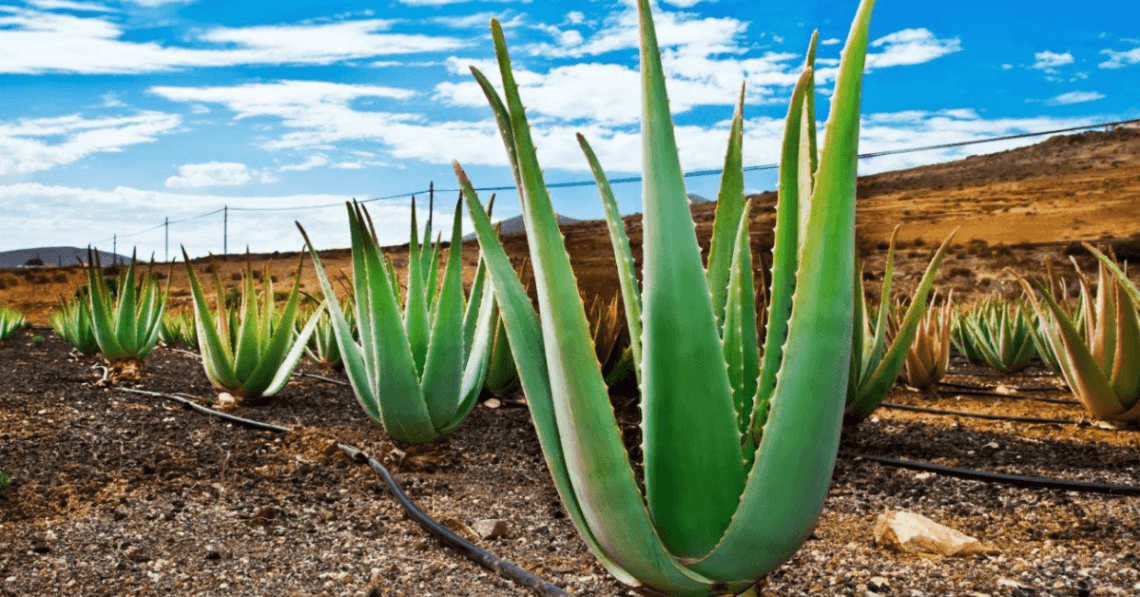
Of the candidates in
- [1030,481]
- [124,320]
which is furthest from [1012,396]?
[124,320]

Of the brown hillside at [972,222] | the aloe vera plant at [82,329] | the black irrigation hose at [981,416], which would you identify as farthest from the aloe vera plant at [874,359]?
the brown hillside at [972,222]

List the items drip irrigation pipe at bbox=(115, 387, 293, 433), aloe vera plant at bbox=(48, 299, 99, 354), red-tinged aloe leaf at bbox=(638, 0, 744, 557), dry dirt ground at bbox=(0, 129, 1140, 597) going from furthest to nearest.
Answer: aloe vera plant at bbox=(48, 299, 99, 354) → drip irrigation pipe at bbox=(115, 387, 293, 433) → dry dirt ground at bbox=(0, 129, 1140, 597) → red-tinged aloe leaf at bbox=(638, 0, 744, 557)

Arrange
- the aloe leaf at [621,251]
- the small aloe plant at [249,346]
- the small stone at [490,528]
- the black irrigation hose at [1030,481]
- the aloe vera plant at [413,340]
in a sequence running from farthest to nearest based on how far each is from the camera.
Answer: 1. the small aloe plant at [249,346]
2. the aloe vera plant at [413,340]
3. the black irrigation hose at [1030,481]
4. the small stone at [490,528]
5. the aloe leaf at [621,251]

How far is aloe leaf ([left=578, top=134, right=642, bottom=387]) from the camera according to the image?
3.41 feet

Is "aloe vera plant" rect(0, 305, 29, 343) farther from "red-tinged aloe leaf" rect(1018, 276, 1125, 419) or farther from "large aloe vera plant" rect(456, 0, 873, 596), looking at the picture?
"large aloe vera plant" rect(456, 0, 873, 596)

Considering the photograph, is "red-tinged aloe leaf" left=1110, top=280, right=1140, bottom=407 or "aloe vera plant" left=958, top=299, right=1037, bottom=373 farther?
"aloe vera plant" left=958, top=299, right=1037, bottom=373

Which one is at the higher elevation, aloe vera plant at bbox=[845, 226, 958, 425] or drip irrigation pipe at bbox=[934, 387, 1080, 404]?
aloe vera plant at bbox=[845, 226, 958, 425]

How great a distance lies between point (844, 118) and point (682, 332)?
0.96 feet

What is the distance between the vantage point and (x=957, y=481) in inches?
123

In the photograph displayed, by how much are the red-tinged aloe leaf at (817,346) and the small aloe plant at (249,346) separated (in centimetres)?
361

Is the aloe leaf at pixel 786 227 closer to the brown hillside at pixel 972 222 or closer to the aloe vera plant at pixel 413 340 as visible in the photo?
the aloe vera plant at pixel 413 340

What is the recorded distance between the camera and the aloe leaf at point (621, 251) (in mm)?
1038

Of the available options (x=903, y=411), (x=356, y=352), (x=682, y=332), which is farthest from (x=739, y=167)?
(x=903, y=411)

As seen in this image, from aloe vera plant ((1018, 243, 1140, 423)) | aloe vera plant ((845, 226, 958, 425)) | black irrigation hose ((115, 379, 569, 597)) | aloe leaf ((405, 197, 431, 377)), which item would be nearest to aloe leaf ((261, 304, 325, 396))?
black irrigation hose ((115, 379, 569, 597))
